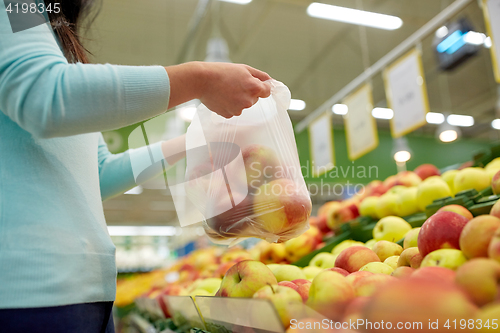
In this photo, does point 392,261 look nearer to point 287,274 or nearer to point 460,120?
point 287,274

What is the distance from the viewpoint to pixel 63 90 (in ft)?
2.14

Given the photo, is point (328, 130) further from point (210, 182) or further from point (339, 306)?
point (339, 306)

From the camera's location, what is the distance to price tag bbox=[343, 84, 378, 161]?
3.48m

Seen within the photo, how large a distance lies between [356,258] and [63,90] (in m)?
0.79

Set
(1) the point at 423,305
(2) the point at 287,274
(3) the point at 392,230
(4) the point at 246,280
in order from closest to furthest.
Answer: (1) the point at 423,305
(4) the point at 246,280
(2) the point at 287,274
(3) the point at 392,230

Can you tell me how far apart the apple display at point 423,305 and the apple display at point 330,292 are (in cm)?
14

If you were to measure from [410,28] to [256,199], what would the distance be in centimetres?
638

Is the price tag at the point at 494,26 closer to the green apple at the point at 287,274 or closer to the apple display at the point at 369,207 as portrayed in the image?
the apple display at the point at 369,207

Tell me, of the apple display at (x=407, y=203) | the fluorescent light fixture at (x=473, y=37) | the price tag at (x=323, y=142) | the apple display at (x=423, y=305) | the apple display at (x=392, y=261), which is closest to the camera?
the apple display at (x=423, y=305)

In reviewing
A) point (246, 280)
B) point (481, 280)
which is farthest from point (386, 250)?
point (481, 280)

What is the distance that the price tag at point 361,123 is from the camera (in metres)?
3.48

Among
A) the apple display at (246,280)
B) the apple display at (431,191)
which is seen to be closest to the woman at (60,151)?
the apple display at (246,280)

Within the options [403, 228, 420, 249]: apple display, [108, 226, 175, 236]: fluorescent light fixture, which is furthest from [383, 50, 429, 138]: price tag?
[108, 226, 175, 236]: fluorescent light fixture

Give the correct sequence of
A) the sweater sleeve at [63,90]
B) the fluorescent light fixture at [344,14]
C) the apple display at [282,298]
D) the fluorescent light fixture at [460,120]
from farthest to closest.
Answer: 1. the fluorescent light fixture at [460,120]
2. the fluorescent light fixture at [344,14]
3. the sweater sleeve at [63,90]
4. the apple display at [282,298]
